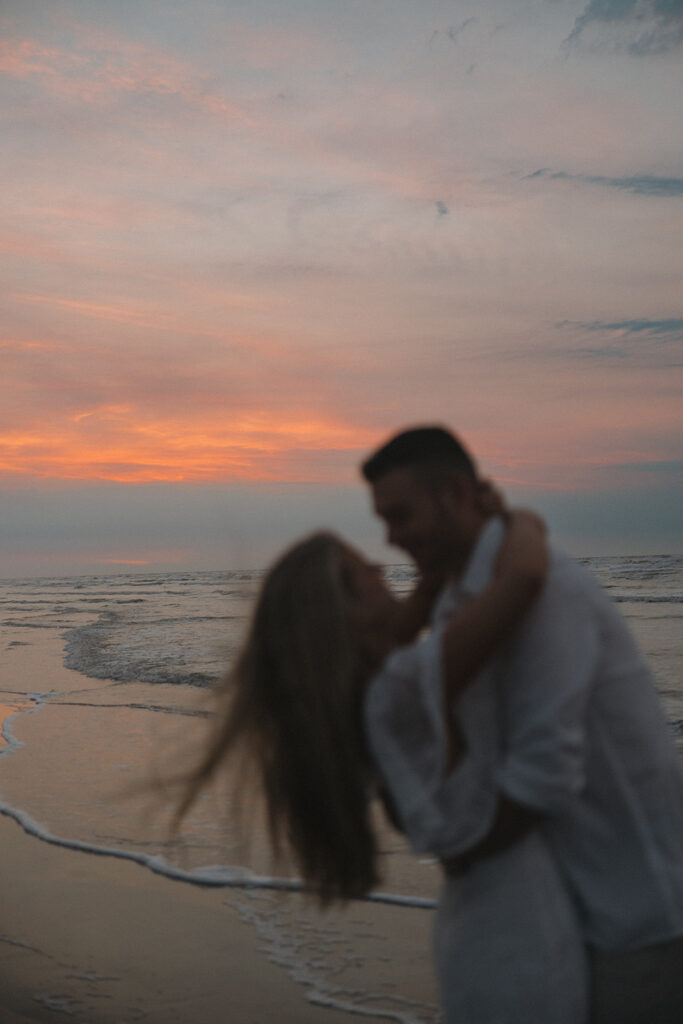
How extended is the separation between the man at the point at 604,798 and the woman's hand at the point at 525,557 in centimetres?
4

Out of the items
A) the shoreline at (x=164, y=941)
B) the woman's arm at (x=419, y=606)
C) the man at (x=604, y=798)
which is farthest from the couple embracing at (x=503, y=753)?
the shoreline at (x=164, y=941)

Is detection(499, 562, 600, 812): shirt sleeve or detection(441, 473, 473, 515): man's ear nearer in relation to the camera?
detection(499, 562, 600, 812): shirt sleeve

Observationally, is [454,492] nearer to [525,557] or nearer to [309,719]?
[525,557]

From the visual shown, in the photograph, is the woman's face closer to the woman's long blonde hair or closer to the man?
the woman's long blonde hair

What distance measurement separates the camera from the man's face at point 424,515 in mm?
1733

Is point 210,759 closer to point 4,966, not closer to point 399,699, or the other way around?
point 399,699

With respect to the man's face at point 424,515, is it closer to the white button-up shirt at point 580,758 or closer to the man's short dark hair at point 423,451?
the man's short dark hair at point 423,451

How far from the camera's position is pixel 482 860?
1561 millimetres

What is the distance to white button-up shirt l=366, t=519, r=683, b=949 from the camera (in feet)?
4.89

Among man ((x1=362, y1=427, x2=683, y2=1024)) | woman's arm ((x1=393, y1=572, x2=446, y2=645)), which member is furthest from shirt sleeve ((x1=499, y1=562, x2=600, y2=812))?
woman's arm ((x1=393, y1=572, x2=446, y2=645))

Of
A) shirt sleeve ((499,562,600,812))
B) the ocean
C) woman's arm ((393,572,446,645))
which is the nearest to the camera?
shirt sleeve ((499,562,600,812))

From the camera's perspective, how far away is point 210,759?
184 cm

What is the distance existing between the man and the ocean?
64 cm

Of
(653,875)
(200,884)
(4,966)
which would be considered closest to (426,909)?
(200,884)
